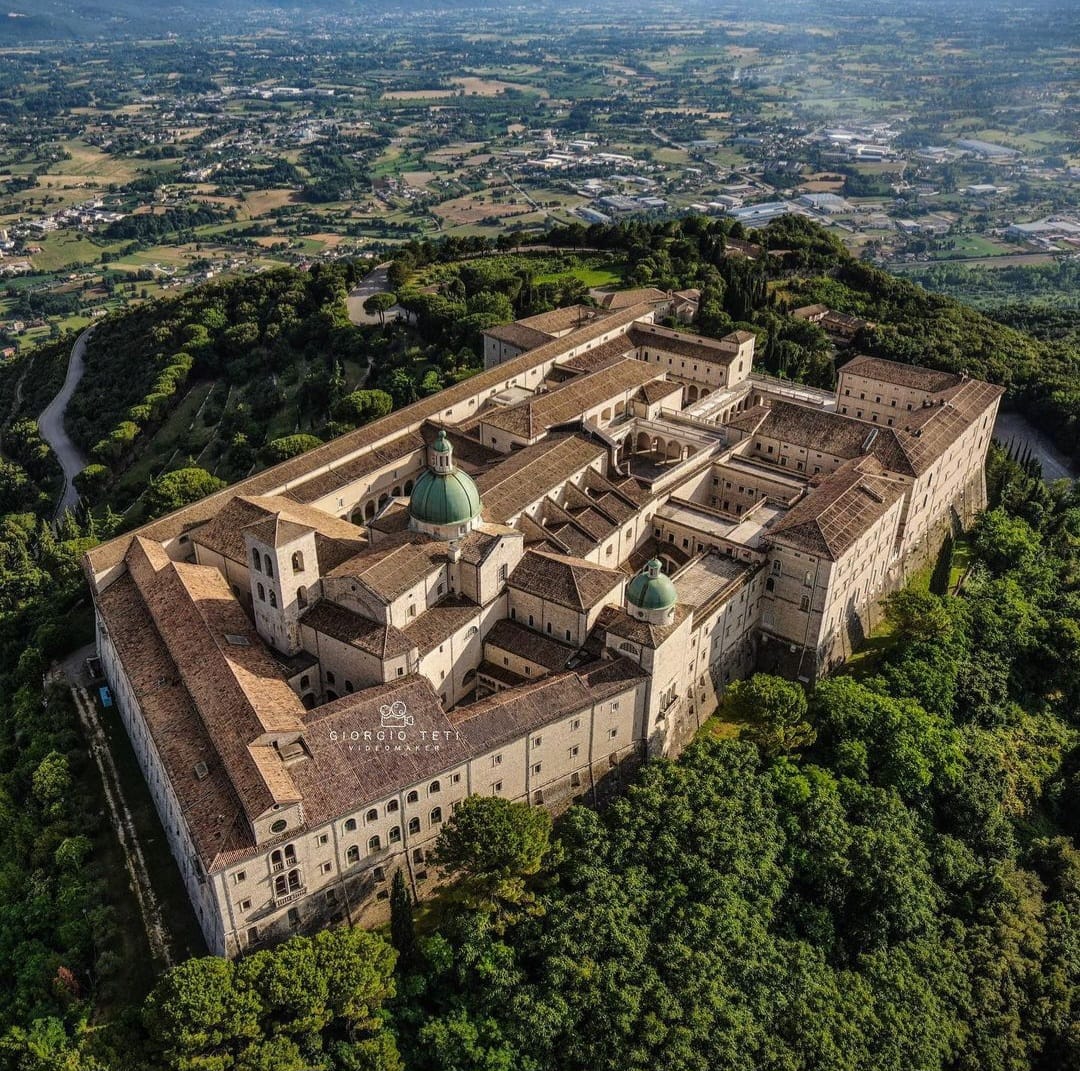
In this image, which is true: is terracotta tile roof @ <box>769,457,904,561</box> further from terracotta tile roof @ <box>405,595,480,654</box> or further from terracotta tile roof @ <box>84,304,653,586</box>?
terracotta tile roof @ <box>84,304,653,586</box>

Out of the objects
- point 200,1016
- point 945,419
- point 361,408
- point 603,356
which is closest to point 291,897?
point 200,1016

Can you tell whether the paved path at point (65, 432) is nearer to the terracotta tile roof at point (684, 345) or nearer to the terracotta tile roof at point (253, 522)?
the terracotta tile roof at point (253, 522)

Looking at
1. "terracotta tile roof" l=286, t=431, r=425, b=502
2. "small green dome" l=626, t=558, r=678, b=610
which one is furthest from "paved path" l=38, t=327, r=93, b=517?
"small green dome" l=626, t=558, r=678, b=610

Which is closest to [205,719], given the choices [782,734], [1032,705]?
[782,734]

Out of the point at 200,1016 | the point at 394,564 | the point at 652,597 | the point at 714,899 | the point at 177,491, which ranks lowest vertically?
the point at 714,899

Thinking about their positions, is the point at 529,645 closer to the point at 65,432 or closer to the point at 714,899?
the point at 714,899
